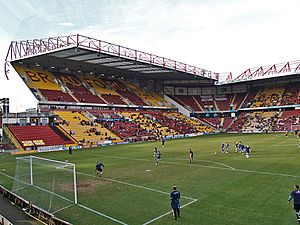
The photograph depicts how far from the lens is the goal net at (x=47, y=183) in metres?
14.4

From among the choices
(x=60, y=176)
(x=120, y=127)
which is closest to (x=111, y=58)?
(x=120, y=127)

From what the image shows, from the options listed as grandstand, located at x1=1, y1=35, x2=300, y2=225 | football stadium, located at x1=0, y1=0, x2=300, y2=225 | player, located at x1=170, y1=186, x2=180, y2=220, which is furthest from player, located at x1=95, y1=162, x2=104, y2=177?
grandstand, located at x1=1, y1=35, x2=300, y2=225

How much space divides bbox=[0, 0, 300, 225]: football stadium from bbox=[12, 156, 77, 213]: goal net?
8 centimetres

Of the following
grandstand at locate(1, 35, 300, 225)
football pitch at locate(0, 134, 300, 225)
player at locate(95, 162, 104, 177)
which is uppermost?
grandstand at locate(1, 35, 300, 225)

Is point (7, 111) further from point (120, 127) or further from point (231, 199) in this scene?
point (231, 199)

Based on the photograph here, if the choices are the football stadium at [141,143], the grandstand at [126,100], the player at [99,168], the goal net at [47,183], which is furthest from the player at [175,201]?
the grandstand at [126,100]

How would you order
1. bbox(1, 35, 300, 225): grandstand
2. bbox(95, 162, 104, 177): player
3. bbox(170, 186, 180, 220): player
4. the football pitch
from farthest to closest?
1. bbox(1, 35, 300, 225): grandstand
2. bbox(95, 162, 104, 177): player
3. the football pitch
4. bbox(170, 186, 180, 220): player

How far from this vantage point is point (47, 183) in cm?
1692

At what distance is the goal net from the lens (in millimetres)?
14397

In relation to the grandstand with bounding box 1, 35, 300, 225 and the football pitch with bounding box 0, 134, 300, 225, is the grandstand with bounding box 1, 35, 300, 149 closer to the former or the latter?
the grandstand with bounding box 1, 35, 300, 225

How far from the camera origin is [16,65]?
5819 cm

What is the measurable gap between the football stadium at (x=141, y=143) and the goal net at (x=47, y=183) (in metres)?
0.08

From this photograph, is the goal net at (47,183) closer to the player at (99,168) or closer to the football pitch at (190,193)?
the football pitch at (190,193)

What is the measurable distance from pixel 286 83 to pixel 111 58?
2173 inches
